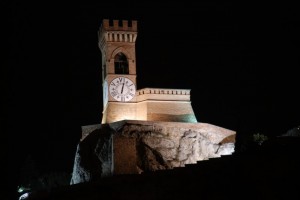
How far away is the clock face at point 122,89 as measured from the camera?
4819 cm

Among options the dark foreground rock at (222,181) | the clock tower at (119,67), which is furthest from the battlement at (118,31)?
the dark foreground rock at (222,181)

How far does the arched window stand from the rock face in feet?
19.1

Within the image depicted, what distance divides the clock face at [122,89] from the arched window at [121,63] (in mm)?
983

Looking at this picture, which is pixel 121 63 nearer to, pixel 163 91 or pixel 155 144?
pixel 163 91

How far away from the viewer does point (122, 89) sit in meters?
48.6

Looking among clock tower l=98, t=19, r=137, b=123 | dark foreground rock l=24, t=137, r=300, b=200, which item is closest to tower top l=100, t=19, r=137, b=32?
clock tower l=98, t=19, r=137, b=123

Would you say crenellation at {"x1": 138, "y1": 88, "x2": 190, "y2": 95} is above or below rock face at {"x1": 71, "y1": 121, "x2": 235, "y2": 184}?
above

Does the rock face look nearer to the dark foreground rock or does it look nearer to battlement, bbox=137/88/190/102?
battlement, bbox=137/88/190/102

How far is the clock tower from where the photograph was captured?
157 ft

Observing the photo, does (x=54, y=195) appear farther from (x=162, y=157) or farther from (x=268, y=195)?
(x=162, y=157)

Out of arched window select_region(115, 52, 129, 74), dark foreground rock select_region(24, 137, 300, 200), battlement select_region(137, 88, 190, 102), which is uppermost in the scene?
arched window select_region(115, 52, 129, 74)

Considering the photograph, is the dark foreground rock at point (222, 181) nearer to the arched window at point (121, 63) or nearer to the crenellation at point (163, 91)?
the crenellation at point (163, 91)

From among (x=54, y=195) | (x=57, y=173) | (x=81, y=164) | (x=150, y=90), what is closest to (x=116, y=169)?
(x=54, y=195)

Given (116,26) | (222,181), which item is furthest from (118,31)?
(222,181)
